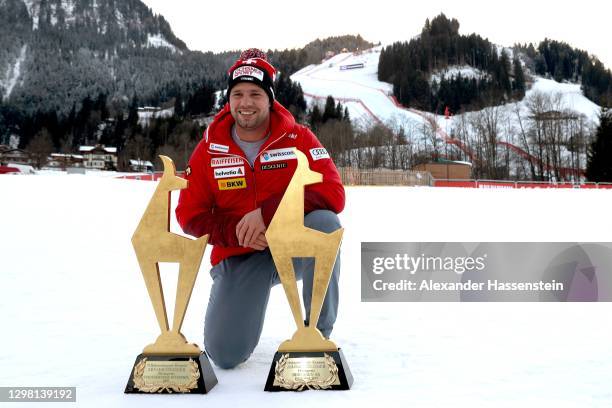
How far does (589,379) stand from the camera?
6.84ft

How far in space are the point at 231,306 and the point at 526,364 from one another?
1.26 metres

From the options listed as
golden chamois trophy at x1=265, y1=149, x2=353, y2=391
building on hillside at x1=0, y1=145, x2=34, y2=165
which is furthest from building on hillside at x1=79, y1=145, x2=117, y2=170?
golden chamois trophy at x1=265, y1=149, x2=353, y2=391

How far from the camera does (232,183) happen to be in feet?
7.82

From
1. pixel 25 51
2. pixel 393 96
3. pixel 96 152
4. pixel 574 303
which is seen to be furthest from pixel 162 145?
pixel 25 51

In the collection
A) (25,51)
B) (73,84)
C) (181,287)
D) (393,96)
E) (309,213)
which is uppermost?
(25,51)

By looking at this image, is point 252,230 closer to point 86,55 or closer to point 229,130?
point 229,130

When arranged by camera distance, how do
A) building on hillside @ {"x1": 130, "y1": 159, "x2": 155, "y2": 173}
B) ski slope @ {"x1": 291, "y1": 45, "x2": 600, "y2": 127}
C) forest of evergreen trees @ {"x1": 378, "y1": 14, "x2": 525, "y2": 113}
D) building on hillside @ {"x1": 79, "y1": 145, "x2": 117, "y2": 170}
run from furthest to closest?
forest of evergreen trees @ {"x1": 378, "y1": 14, "x2": 525, "y2": 113}, ski slope @ {"x1": 291, "y1": 45, "x2": 600, "y2": 127}, building on hillside @ {"x1": 79, "y1": 145, "x2": 117, "y2": 170}, building on hillside @ {"x1": 130, "y1": 159, "x2": 155, "y2": 173}

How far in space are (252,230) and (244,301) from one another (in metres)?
0.39

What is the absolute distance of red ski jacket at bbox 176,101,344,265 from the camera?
7.69 feet

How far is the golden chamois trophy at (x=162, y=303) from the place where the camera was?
6.42 feet

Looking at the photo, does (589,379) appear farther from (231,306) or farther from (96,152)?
(96,152)

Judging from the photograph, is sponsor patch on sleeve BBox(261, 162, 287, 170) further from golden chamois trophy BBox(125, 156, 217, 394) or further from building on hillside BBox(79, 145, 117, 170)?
building on hillside BBox(79, 145, 117, 170)
